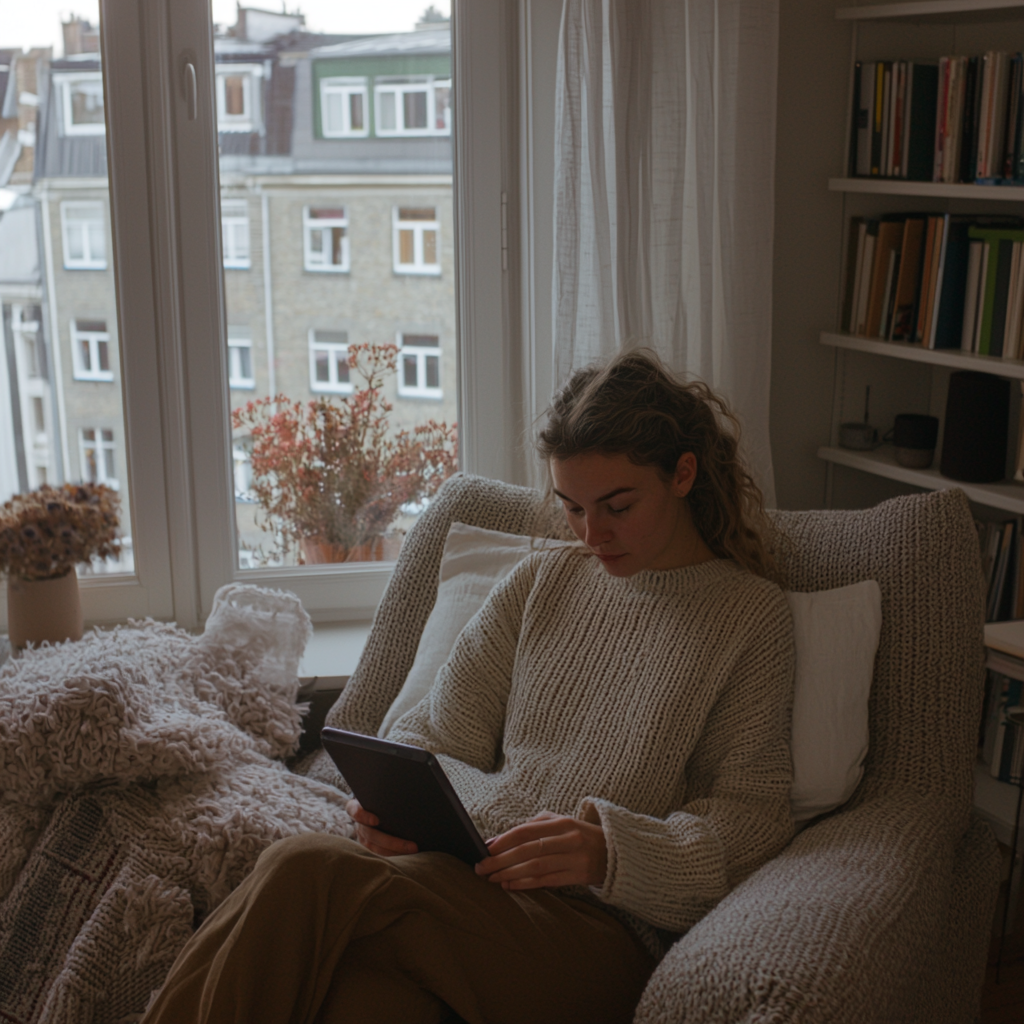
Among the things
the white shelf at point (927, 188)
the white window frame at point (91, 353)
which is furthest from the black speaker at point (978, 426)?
the white window frame at point (91, 353)

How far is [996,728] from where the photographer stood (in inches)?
89.4

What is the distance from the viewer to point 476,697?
1.52 metres

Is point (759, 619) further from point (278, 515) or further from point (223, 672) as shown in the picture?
point (278, 515)

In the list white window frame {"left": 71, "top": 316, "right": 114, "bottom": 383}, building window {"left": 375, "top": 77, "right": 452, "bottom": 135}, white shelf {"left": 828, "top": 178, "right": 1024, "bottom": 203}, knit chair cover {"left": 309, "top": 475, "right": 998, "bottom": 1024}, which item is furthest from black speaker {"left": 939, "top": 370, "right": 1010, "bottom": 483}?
white window frame {"left": 71, "top": 316, "right": 114, "bottom": 383}

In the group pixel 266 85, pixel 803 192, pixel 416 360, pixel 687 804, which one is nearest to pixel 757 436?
pixel 803 192

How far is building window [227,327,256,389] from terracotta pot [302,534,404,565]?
37 centimetres

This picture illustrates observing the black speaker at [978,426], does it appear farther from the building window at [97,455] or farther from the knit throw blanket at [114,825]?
the building window at [97,455]

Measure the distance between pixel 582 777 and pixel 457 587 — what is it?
41 cm

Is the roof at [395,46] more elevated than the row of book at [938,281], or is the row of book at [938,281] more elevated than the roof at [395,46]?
the roof at [395,46]

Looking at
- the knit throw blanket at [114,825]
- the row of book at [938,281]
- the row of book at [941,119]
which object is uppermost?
the row of book at [941,119]

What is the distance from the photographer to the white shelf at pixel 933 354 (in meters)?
2.03

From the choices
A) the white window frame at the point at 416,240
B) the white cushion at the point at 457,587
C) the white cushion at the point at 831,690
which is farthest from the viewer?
the white window frame at the point at 416,240

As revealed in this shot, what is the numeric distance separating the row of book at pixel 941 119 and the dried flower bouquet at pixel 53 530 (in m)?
1.67

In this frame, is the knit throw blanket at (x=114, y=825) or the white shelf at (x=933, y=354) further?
the white shelf at (x=933, y=354)
